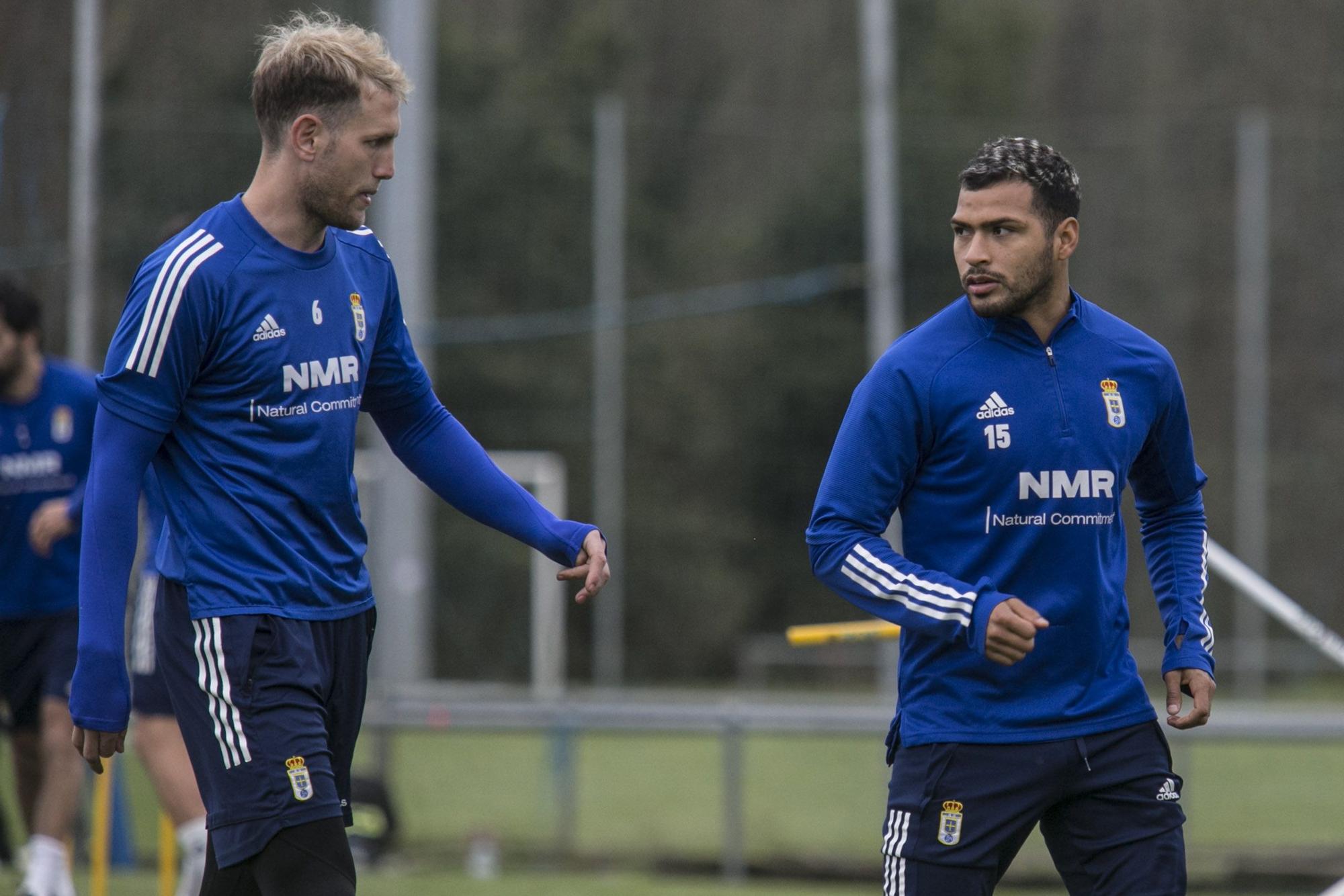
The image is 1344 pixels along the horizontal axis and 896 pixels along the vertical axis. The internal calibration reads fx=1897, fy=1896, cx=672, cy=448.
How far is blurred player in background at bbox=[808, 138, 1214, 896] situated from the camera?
138 inches

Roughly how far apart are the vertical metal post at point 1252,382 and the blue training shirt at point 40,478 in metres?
13.5

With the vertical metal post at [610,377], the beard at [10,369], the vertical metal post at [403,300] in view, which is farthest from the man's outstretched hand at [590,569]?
the vertical metal post at [610,377]

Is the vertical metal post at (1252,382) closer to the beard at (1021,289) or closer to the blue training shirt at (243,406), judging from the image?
the beard at (1021,289)

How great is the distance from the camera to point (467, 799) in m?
9.88

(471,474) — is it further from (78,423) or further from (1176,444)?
(78,423)

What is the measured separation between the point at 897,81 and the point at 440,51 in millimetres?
4711

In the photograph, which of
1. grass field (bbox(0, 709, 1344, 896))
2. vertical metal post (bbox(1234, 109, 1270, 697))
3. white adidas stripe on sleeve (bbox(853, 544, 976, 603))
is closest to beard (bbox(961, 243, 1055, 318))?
white adidas stripe on sleeve (bbox(853, 544, 976, 603))

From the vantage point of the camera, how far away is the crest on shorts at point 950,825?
138 inches

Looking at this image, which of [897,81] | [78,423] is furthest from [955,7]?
[78,423]

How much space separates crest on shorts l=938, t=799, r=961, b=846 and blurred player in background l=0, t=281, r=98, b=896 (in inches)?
142

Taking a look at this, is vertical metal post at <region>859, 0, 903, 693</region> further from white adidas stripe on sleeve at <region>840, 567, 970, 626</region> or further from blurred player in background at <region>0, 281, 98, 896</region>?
white adidas stripe on sleeve at <region>840, 567, 970, 626</region>

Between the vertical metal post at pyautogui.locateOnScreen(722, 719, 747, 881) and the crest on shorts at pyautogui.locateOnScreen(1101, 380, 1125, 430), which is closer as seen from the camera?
the crest on shorts at pyautogui.locateOnScreen(1101, 380, 1125, 430)

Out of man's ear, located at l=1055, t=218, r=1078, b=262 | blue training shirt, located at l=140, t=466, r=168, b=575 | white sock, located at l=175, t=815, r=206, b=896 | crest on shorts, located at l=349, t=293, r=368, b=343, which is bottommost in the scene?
white sock, located at l=175, t=815, r=206, b=896

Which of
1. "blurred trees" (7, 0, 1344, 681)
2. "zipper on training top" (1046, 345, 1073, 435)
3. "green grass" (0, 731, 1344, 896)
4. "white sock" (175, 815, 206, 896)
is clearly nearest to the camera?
"zipper on training top" (1046, 345, 1073, 435)
